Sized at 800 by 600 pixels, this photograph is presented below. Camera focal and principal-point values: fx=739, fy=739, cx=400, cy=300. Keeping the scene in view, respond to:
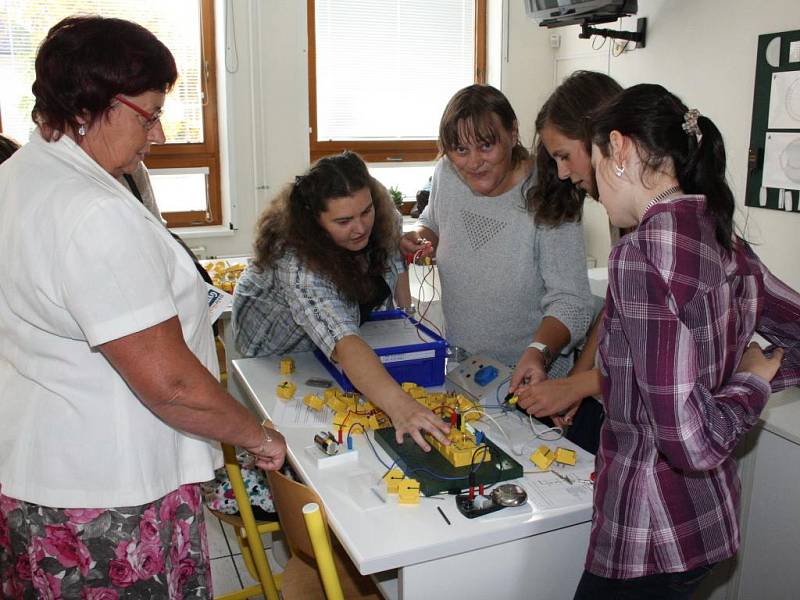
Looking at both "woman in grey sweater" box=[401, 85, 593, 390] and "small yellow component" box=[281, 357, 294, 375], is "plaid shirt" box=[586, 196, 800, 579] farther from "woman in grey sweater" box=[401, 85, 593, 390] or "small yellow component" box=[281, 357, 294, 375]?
"small yellow component" box=[281, 357, 294, 375]

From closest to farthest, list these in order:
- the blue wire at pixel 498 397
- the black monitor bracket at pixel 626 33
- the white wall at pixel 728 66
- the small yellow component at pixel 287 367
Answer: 1. the blue wire at pixel 498 397
2. the small yellow component at pixel 287 367
3. the white wall at pixel 728 66
4. the black monitor bracket at pixel 626 33

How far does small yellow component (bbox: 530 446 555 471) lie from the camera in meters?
1.58

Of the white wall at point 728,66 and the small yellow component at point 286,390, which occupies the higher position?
the white wall at point 728,66

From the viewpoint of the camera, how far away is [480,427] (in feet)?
5.93

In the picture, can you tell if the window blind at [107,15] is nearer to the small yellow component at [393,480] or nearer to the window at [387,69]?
the window at [387,69]

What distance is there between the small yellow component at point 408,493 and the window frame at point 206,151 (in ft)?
11.4

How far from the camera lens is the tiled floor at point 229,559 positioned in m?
2.48

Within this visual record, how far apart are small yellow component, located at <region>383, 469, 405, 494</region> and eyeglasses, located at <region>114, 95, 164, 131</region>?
80cm

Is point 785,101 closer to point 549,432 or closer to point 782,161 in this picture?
point 782,161

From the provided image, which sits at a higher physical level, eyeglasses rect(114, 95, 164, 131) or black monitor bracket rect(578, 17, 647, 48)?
black monitor bracket rect(578, 17, 647, 48)

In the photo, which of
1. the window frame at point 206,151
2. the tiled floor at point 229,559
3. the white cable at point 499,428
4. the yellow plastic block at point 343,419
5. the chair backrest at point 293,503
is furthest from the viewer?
the window frame at point 206,151

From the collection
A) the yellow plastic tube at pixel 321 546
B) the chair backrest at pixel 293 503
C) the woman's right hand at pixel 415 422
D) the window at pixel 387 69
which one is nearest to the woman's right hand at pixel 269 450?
the chair backrest at pixel 293 503

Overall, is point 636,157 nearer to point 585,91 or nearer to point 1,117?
point 585,91

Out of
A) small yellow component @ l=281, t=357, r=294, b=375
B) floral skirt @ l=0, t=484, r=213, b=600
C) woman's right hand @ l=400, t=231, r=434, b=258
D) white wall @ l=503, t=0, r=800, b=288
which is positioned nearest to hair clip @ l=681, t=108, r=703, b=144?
floral skirt @ l=0, t=484, r=213, b=600
